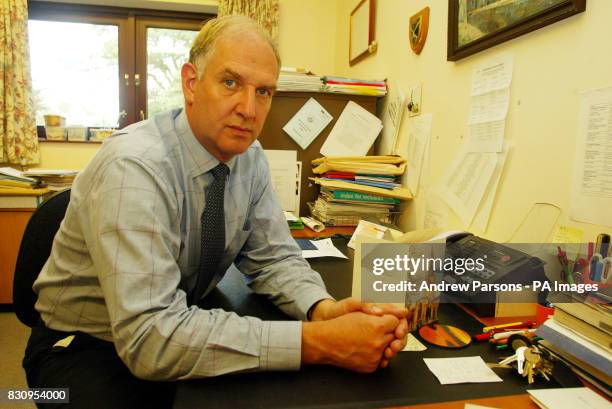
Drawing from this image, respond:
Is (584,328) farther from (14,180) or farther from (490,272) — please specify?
(14,180)

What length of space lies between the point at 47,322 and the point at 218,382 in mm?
564

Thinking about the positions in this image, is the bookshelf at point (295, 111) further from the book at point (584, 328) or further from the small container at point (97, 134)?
Answer: the small container at point (97, 134)

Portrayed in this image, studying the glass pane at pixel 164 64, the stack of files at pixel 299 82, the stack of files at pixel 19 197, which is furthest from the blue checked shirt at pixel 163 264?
the glass pane at pixel 164 64

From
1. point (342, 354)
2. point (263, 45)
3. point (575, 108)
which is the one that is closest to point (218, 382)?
point (342, 354)

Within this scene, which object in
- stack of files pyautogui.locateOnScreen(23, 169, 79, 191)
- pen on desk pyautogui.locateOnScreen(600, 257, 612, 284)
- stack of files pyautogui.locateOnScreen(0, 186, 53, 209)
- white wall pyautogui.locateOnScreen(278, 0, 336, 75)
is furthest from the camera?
white wall pyautogui.locateOnScreen(278, 0, 336, 75)

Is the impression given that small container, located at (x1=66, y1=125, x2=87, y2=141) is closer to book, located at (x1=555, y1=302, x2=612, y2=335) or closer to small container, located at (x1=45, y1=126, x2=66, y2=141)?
small container, located at (x1=45, y1=126, x2=66, y2=141)

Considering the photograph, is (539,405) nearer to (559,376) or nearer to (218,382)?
(559,376)

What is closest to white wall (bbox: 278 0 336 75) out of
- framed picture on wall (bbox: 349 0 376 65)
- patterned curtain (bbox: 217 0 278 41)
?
patterned curtain (bbox: 217 0 278 41)

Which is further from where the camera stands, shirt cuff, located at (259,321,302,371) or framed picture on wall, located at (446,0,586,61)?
framed picture on wall, located at (446,0,586,61)

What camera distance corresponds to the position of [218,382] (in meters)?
0.62

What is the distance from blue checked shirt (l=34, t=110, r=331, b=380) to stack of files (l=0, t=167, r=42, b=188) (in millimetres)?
1958

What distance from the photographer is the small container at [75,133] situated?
3.12 m

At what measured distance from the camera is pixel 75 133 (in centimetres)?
313

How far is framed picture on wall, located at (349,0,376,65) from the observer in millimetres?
2168
